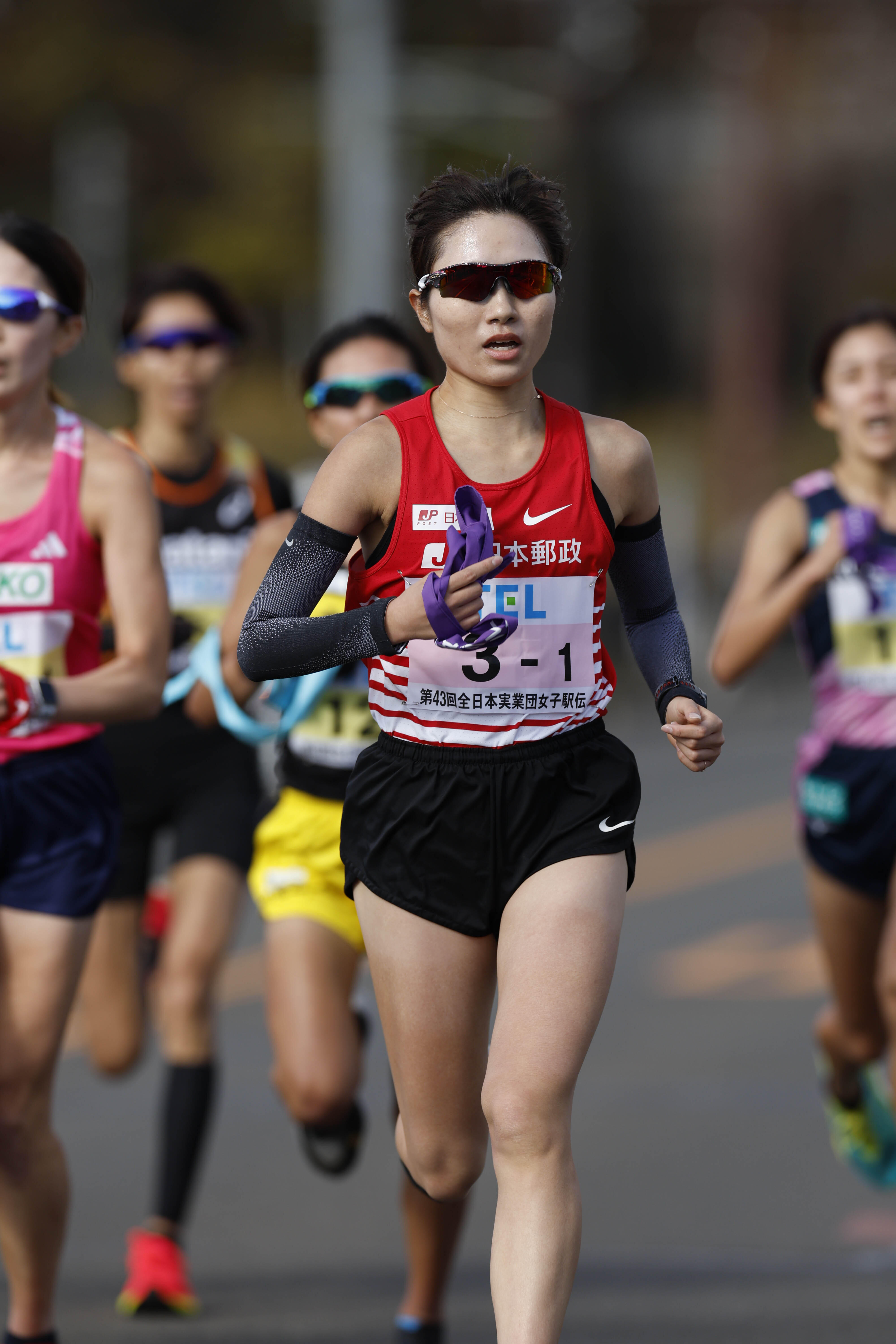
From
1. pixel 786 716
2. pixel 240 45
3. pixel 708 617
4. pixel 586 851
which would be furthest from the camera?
pixel 240 45

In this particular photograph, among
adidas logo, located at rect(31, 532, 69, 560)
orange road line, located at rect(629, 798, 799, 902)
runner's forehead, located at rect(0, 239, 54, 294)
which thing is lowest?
orange road line, located at rect(629, 798, 799, 902)

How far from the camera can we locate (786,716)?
23.7 meters

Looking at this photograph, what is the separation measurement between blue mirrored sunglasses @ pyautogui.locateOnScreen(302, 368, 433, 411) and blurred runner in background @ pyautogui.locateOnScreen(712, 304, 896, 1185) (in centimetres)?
95

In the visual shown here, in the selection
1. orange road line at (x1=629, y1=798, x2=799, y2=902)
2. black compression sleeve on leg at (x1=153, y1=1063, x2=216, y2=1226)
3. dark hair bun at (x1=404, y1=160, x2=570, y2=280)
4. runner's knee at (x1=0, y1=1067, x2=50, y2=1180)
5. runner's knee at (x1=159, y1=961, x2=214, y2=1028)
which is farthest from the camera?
orange road line at (x1=629, y1=798, x2=799, y2=902)

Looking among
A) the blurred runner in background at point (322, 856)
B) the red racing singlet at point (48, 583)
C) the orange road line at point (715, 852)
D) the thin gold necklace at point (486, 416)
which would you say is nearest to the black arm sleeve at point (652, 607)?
the thin gold necklace at point (486, 416)

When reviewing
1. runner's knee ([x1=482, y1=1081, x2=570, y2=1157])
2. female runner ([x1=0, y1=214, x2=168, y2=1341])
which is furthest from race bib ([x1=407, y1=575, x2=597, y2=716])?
female runner ([x1=0, y1=214, x2=168, y2=1341])

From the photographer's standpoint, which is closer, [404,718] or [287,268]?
[404,718]

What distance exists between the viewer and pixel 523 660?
375 centimetres

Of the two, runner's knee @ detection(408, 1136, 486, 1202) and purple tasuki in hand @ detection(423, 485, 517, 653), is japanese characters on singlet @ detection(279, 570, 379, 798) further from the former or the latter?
purple tasuki in hand @ detection(423, 485, 517, 653)

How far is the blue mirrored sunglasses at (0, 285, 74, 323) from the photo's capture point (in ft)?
14.9

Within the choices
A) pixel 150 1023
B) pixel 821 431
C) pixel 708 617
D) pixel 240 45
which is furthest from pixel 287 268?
pixel 150 1023

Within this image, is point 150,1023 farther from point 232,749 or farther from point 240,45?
point 240,45

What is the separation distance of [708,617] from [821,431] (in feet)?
76.7

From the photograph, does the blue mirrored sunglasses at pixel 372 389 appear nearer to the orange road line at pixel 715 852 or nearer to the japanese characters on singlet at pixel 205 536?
the japanese characters on singlet at pixel 205 536
